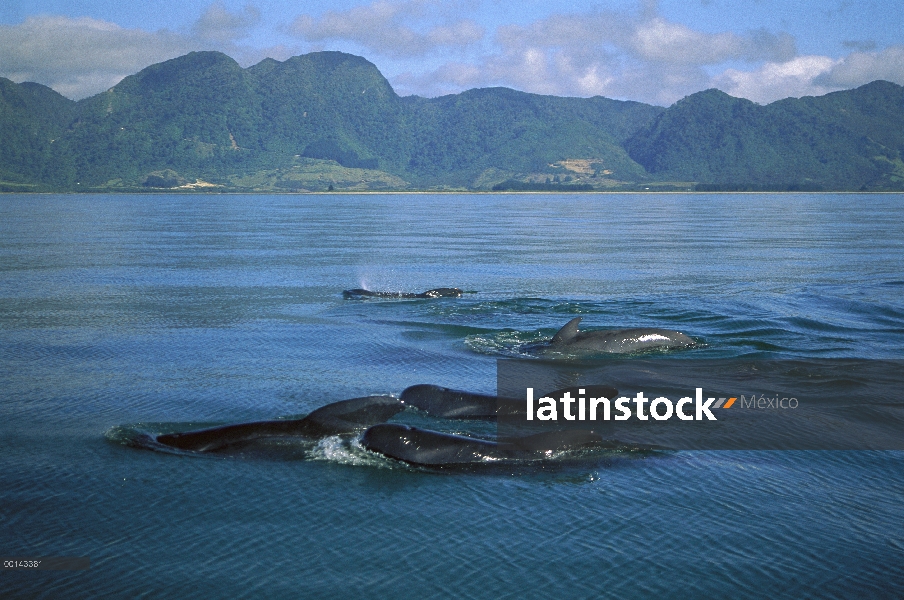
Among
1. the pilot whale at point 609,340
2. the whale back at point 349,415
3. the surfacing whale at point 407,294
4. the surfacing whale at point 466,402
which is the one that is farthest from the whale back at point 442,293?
the whale back at point 349,415

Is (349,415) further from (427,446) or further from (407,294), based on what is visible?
(407,294)

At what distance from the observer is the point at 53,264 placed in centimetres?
4688

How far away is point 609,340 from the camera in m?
22.5

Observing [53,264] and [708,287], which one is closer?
[708,287]

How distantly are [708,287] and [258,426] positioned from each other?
25694 millimetres

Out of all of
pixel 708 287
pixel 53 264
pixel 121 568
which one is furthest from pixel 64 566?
pixel 53 264

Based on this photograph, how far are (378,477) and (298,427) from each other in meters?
2.13

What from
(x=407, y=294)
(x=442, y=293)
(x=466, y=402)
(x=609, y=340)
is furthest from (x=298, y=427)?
(x=407, y=294)

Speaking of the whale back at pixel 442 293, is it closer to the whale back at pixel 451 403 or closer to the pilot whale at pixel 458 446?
the whale back at pixel 451 403

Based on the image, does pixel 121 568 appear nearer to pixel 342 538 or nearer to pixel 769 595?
pixel 342 538

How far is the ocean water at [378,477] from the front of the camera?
10000 millimetres

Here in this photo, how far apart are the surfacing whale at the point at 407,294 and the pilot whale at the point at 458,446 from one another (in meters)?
19.1

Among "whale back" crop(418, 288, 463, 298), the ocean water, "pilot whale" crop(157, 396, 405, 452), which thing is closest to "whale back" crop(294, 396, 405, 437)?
"pilot whale" crop(157, 396, 405, 452)

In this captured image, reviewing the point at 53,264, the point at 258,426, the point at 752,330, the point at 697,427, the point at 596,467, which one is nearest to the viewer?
the point at 596,467
